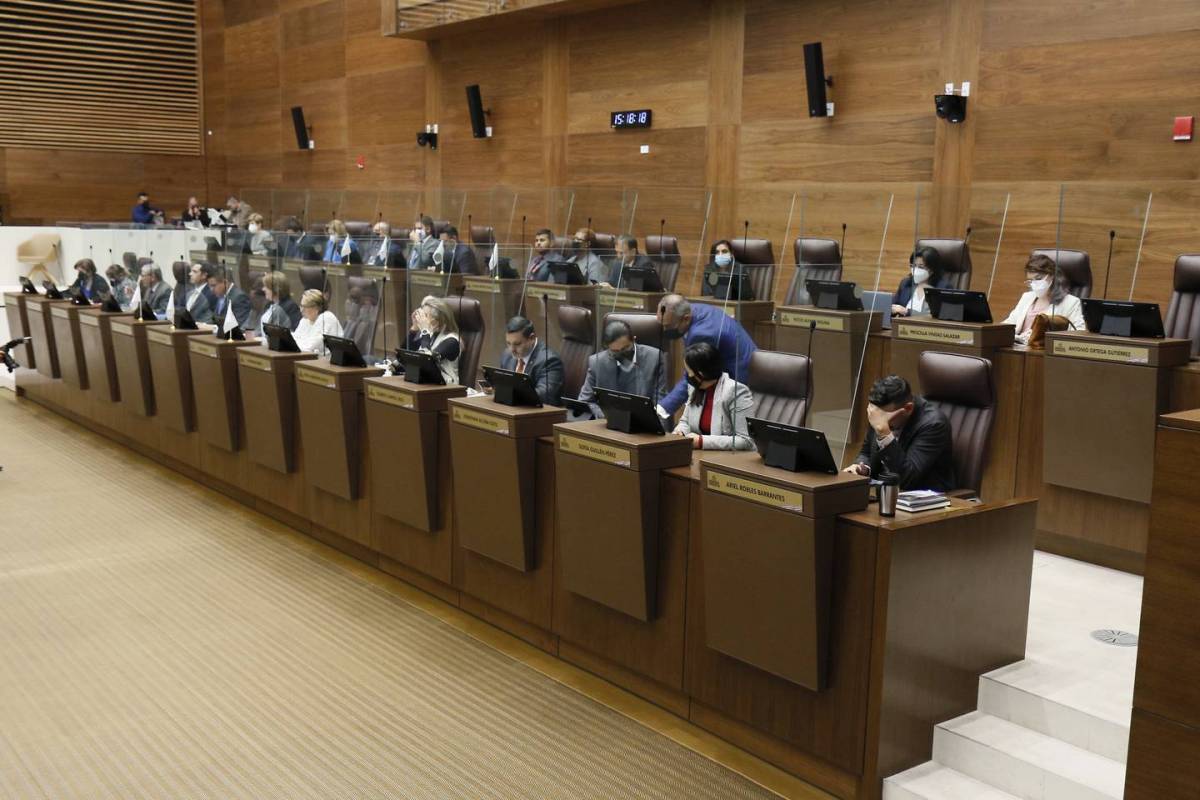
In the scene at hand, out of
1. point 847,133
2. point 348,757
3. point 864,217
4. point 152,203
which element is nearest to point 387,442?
point 348,757

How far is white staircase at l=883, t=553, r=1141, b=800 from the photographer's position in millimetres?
2717

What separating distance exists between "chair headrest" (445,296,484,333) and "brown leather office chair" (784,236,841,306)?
1506 mm

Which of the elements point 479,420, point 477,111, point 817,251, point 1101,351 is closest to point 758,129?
point 817,251

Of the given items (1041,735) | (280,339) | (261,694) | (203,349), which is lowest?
(261,694)

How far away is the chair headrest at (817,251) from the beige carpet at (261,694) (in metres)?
3.88

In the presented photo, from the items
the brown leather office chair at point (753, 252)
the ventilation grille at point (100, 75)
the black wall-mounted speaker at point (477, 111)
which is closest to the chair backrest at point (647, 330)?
the brown leather office chair at point (753, 252)

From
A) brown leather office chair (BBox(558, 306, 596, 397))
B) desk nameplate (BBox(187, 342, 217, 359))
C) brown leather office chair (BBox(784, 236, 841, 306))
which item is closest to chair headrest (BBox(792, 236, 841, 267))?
brown leather office chair (BBox(784, 236, 841, 306))

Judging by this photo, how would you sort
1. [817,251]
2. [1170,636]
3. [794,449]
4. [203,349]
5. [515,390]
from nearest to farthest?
[1170,636], [794,449], [515,390], [203,349], [817,251]

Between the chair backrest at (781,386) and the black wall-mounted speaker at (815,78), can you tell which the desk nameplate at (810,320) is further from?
the black wall-mounted speaker at (815,78)

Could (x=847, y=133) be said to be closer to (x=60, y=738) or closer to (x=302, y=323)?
(x=302, y=323)

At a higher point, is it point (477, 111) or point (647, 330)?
point (477, 111)

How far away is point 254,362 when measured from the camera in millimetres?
5238

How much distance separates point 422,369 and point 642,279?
9.36 feet

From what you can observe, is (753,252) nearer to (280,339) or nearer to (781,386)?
(280,339)
